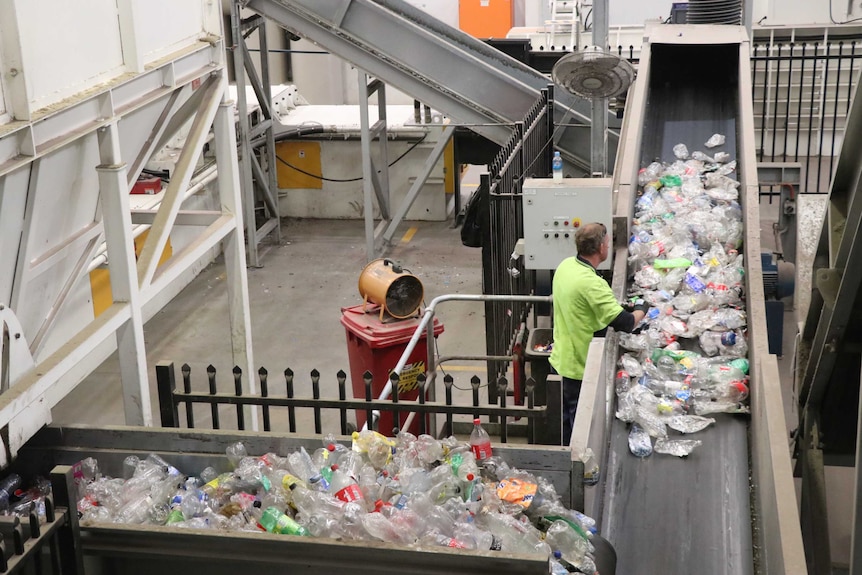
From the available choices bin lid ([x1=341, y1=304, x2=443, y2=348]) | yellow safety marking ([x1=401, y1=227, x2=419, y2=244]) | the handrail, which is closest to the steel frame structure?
bin lid ([x1=341, y1=304, x2=443, y2=348])

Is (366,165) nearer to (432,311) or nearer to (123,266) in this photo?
(432,311)

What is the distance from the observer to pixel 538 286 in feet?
24.0

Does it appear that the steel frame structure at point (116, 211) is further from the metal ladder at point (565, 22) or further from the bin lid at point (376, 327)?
the metal ladder at point (565, 22)

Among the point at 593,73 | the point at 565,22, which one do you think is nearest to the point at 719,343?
the point at 593,73

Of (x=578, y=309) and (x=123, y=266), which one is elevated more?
(x=123, y=266)

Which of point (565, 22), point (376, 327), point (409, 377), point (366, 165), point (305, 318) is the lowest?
point (305, 318)

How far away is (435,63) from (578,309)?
4.99m

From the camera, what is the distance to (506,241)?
7074 mm

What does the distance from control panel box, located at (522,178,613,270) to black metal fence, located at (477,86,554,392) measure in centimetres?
28

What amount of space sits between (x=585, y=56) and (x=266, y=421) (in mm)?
3031

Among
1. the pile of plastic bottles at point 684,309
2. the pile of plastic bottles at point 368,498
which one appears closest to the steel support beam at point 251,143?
the pile of plastic bottles at point 684,309

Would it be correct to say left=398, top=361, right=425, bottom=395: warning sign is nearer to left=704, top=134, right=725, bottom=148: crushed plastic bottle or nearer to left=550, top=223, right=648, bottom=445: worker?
left=550, top=223, right=648, bottom=445: worker

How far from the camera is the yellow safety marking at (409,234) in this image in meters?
11.8

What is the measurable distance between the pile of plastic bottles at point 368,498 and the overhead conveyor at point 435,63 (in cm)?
599
